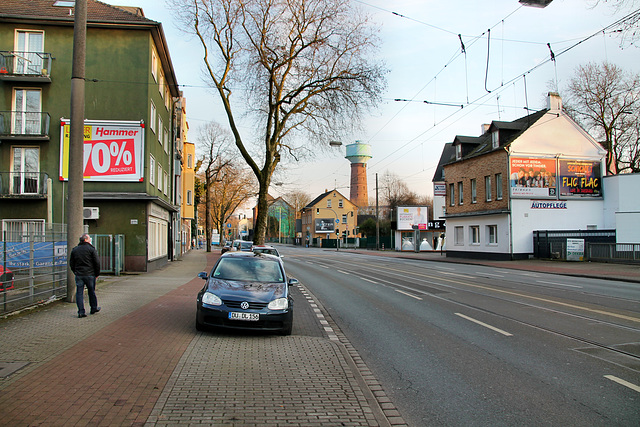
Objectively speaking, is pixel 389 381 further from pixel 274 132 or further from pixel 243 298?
pixel 274 132

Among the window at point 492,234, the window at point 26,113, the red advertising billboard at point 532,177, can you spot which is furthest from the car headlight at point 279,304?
the window at point 492,234

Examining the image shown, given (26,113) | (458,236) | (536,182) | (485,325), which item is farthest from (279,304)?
(458,236)

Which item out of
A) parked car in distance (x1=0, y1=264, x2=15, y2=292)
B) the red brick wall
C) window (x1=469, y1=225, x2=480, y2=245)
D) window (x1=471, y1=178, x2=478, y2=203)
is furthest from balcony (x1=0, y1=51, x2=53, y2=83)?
window (x1=469, y1=225, x2=480, y2=245)

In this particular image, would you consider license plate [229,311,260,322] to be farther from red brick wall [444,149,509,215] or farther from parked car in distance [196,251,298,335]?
red brick wall [444,149,509,215]

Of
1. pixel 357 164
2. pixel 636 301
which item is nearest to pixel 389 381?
pixel 636 301

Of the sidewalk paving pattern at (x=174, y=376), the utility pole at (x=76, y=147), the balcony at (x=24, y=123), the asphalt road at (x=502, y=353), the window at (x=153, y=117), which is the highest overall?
the window at (x=153, y=117)

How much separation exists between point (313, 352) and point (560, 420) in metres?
3.49

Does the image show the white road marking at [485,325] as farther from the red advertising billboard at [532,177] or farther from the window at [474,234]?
the window at [474,234]

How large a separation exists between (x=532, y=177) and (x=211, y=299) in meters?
30.7

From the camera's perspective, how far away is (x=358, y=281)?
1922 cm

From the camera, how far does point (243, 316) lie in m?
8.12

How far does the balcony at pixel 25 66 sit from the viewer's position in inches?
852

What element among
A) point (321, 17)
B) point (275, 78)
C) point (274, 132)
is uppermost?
point (321, 17)

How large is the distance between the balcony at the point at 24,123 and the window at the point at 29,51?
1876 millimetres
